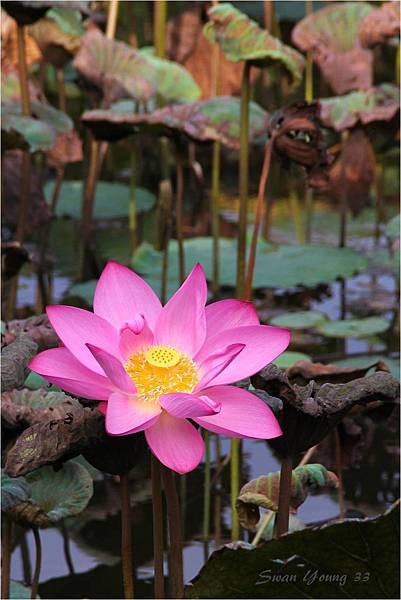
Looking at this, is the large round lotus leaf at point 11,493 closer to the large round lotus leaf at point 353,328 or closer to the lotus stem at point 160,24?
the large round lotus leaf at point 353,328

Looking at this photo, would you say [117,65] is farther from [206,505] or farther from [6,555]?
[6,555]

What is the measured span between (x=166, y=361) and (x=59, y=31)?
263cm

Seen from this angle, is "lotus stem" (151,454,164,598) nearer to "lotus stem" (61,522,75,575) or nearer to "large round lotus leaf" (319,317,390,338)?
"lotus stem" (61,522,75,575)

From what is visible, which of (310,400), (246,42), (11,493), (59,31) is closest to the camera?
(310,400)

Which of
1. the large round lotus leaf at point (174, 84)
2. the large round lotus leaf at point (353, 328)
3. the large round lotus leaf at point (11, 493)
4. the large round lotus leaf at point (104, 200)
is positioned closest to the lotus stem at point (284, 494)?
the large round lotus leaf at point (11, 493)

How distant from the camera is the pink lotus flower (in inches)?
32.0

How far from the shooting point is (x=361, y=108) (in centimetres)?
271

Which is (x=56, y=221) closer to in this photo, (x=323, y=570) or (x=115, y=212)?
(x=115, y=212)

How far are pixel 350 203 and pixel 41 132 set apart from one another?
1578 millimetres

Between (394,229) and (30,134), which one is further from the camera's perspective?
(30,134)

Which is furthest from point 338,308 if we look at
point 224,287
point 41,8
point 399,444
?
point 41,8

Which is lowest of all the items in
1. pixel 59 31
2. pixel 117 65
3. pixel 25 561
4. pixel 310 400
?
pixel 25 561

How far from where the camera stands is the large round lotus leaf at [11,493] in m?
1.05

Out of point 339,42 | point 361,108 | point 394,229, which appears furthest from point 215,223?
point 394,229
